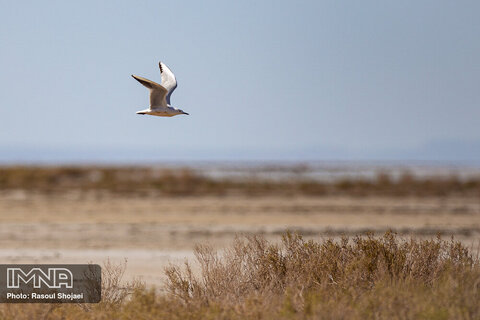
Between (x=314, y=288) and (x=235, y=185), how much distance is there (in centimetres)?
3961

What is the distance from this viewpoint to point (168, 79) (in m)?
9.65

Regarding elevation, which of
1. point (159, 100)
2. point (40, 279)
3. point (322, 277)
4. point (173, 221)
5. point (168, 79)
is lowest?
point (173, 221)

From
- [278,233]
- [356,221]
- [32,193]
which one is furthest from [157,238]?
[32,193]

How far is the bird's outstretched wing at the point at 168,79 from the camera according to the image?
9.41 metres

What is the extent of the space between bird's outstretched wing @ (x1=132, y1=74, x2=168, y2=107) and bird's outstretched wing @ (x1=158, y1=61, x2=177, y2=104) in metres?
0.12

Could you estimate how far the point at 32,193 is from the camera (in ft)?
143

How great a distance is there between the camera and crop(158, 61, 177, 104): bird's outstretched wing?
9.41 meters

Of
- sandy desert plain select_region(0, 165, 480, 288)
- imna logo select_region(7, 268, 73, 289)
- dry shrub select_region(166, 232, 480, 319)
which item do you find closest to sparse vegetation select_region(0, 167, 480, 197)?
sandy desert plain select_region(0, 165, 480, 288)

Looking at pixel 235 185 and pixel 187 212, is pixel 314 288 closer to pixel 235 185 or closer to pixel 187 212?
pixel 187 212

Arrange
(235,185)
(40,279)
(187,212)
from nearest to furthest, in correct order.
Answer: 1. (40,279)
2. (187,212)
3. (235,185)

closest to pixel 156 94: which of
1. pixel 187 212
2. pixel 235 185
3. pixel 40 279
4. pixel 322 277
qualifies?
pixel 322 277

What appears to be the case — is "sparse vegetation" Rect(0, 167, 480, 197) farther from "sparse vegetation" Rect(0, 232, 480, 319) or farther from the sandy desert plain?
"sparse vegetation" Rect(0, 232, 480, 319)

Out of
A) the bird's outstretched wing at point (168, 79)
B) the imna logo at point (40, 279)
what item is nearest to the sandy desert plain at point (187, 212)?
the imna logo at point (40, 279)

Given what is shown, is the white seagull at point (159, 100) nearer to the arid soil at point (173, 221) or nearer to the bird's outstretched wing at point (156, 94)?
the bird's outstretched wing at point (156, 94)
